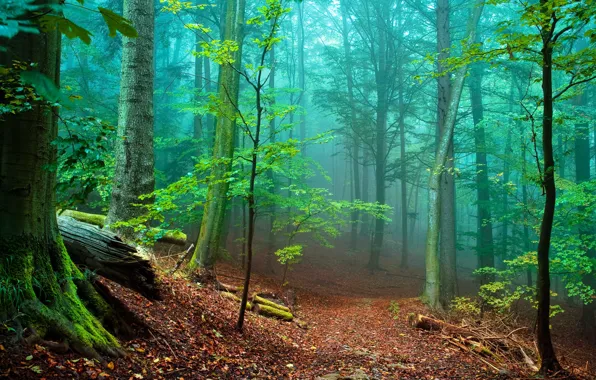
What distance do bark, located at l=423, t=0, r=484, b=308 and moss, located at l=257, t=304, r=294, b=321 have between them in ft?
14.5

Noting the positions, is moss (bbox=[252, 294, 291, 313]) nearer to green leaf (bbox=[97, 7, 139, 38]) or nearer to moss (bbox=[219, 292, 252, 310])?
moss (bbox=[219, 292, 252, 310])

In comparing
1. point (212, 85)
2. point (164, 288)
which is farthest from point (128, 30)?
point (212, 85)

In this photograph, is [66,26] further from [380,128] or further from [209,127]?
[380,128]

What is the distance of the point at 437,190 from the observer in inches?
433

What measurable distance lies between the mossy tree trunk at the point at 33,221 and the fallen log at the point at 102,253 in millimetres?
892

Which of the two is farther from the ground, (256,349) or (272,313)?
(256,349)

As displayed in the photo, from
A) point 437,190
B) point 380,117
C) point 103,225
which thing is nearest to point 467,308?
point 437,190

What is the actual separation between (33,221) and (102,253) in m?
1.42

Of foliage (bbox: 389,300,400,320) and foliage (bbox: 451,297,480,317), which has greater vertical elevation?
foliage (bbox: 451,297,480,317)

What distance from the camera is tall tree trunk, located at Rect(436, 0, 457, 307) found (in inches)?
451

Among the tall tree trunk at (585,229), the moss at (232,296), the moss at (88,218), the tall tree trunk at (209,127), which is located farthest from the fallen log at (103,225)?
the tall tree trunk at (585,229)

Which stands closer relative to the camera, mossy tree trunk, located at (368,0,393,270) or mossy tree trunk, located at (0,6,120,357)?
mossy tree trunk, located at (0,6,120,357)

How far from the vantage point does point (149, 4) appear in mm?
6297

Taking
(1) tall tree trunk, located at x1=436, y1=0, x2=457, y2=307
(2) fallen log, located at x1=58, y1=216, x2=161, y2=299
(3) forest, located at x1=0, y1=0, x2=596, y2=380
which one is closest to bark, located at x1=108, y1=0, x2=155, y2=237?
(3) forest, located at x1=0, y1=0, x2=596, y2=380
